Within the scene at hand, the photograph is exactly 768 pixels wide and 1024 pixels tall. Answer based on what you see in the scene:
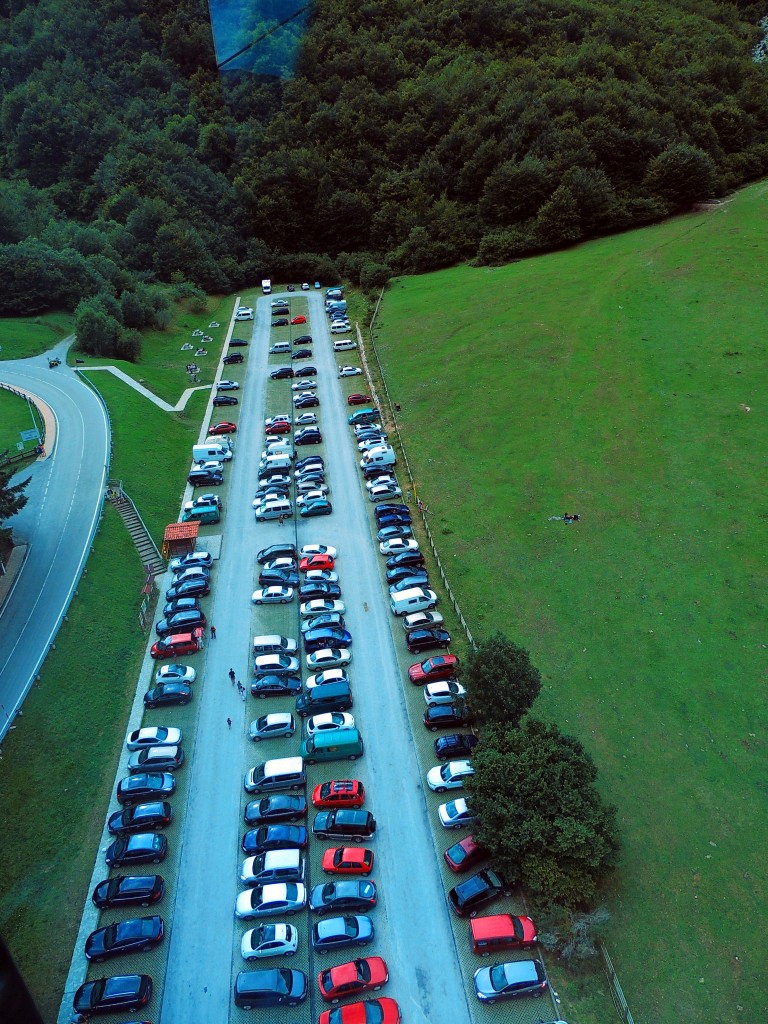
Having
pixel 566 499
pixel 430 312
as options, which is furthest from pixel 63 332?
pixel 566 499

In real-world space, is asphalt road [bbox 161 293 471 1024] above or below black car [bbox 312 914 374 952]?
below

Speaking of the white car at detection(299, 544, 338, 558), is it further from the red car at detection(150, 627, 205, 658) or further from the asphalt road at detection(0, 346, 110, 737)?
the asphalt road at detection(0, 346, 110, 737)

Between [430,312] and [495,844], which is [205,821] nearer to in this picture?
[495,844]

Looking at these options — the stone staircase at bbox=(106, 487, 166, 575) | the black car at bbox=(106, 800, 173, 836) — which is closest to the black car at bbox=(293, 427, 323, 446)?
the stone staircase at bbox=(106, 487, 166, 575)

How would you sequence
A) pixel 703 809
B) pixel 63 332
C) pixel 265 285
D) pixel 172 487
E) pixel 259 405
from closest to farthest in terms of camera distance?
1. pixel 703 809
2. pixel 172 487
3. pixel 259 405
4. pixel 63 332
5. pixel 265 285

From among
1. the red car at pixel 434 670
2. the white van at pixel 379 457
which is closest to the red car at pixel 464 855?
the red car at pixel 434 670

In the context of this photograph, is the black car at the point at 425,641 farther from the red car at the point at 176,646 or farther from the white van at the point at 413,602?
the red car at the point at 176,646

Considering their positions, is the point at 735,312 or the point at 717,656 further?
the point at 735,312
